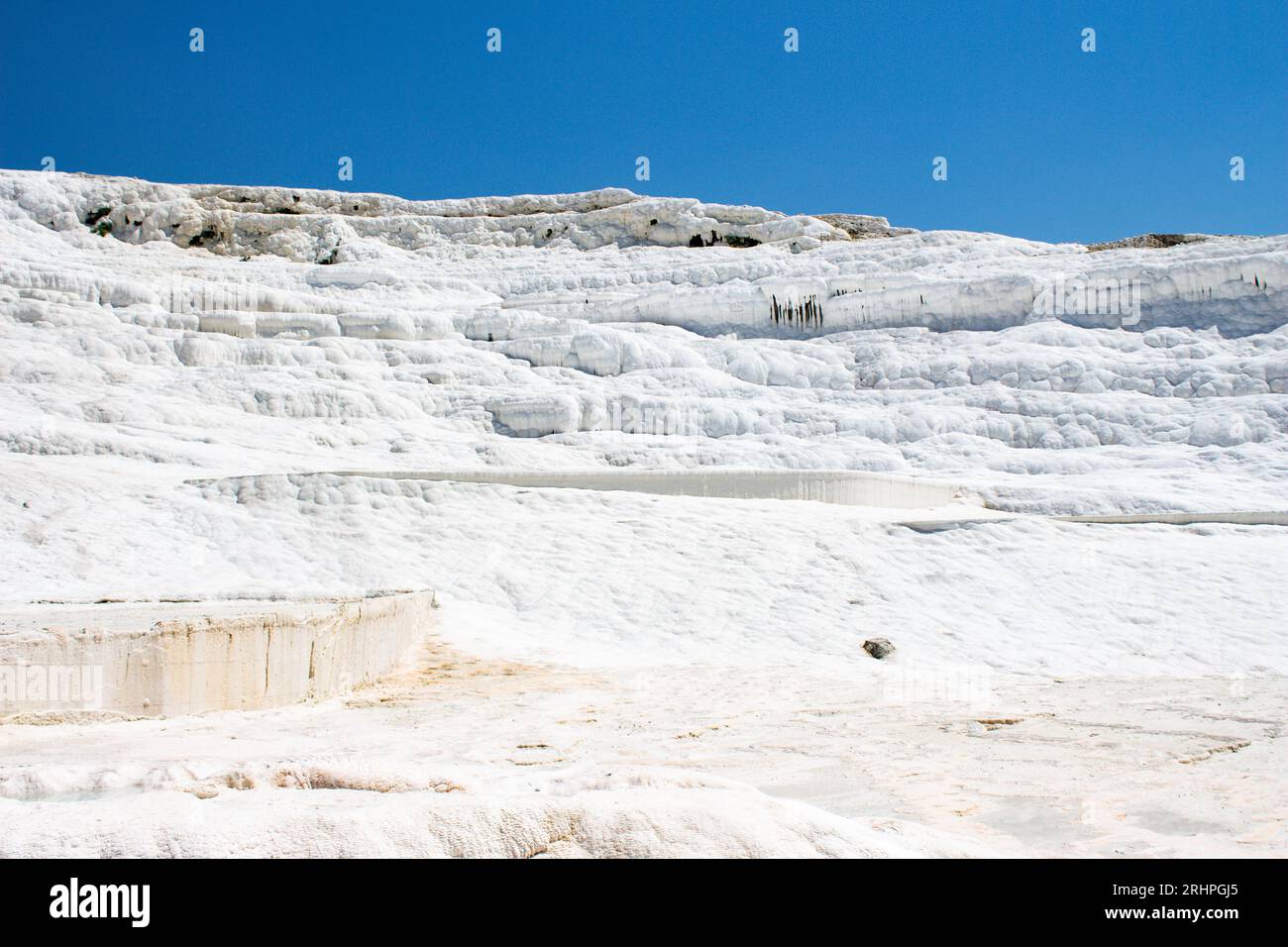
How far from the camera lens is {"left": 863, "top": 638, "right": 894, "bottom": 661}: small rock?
8281mm

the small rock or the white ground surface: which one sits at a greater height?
the white ground surface

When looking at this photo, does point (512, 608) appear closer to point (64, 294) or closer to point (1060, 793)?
point (1060, 793)

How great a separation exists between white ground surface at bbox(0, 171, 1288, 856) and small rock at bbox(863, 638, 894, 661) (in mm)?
86

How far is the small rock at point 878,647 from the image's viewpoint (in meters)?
8.28

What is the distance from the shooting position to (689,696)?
6176 millimetres

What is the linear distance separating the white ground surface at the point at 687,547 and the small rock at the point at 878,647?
0.09 m

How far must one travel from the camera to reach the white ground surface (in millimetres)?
2775

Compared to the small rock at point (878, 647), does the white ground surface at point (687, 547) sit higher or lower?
higher

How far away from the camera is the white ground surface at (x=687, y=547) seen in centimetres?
278

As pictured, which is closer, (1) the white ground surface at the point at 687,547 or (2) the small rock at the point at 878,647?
(1) the white ground surface at the point at 687,547

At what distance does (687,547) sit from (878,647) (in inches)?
98.0

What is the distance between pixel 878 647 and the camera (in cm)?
832

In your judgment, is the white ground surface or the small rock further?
the small rock

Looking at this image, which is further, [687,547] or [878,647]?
[687,547]
